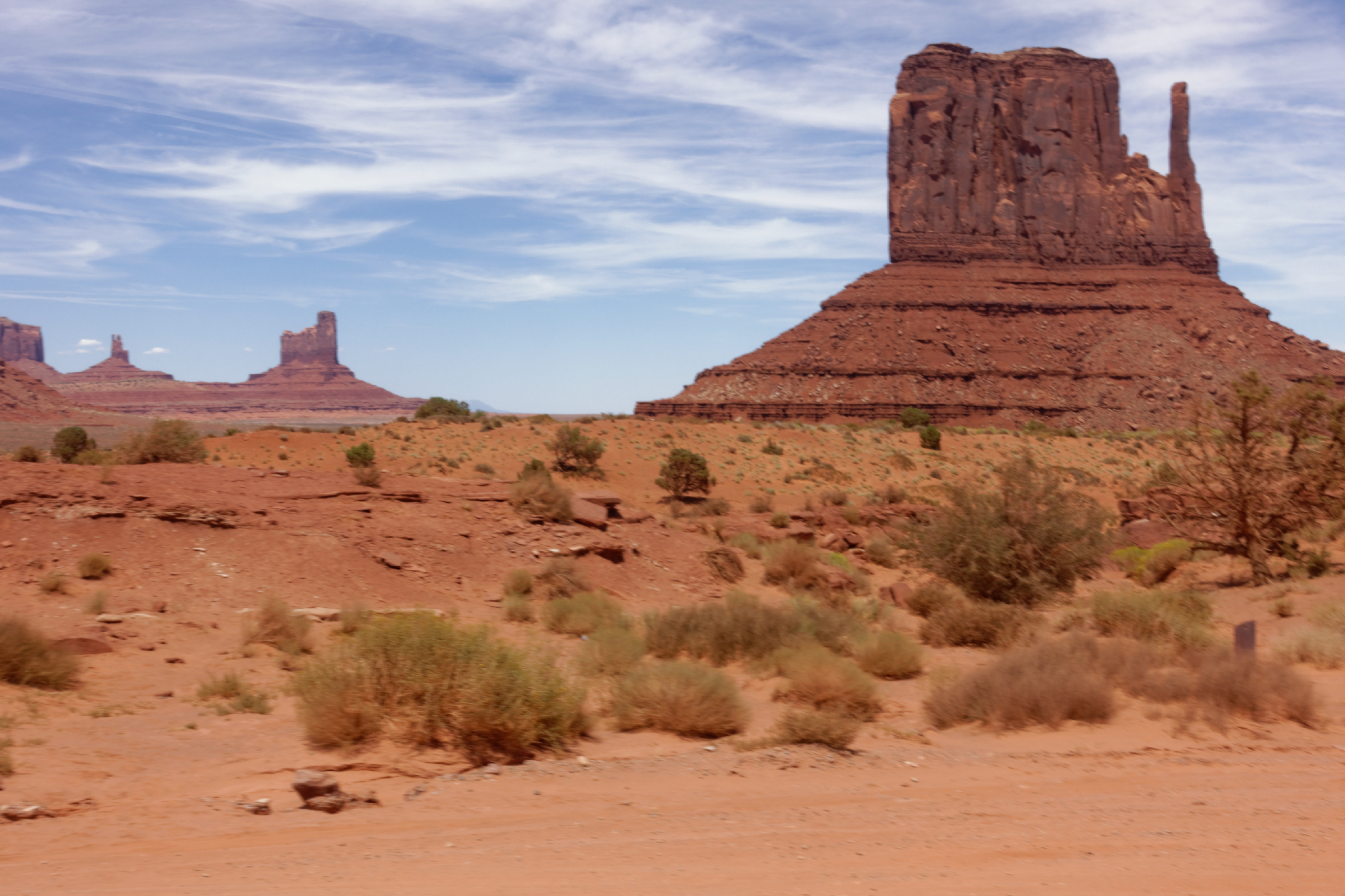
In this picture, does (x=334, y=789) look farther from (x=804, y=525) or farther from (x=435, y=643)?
(x=804, y=525)

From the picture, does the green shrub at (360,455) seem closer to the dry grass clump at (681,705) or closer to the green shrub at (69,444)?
the green shrub at (69,444)

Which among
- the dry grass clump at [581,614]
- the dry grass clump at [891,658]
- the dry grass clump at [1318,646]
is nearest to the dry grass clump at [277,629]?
the dry grass clump at [581,614]

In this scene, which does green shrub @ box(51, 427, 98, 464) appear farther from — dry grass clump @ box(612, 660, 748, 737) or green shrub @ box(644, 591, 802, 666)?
dry grass clump @ box(612, 660, 748, 737)

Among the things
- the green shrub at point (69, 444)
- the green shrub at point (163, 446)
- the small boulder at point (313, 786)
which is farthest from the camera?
the green shrub at point (69, 444)

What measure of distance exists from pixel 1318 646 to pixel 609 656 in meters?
9.13

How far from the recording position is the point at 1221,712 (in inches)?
382

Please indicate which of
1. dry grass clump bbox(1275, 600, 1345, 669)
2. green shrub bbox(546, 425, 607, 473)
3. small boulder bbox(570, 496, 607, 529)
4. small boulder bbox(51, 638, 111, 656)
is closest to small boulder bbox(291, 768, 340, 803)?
small boulder bbox(51, 638, 111, 656)

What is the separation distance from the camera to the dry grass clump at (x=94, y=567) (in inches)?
587

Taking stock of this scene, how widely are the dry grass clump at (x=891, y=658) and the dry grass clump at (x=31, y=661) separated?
9.43m

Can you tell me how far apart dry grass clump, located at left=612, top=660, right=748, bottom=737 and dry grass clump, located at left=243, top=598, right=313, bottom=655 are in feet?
18.1

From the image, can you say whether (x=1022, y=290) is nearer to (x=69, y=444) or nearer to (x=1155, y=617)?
(x=69, y=444)

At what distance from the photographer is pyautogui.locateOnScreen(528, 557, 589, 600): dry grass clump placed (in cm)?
1775

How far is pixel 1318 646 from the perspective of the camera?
1250 centimetres

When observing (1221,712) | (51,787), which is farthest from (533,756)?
(1221,712)
